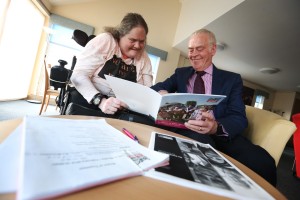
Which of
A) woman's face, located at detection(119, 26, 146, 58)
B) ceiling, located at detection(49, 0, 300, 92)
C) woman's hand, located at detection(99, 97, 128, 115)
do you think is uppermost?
ceiling, located at detection(49, 0, 300, 92)

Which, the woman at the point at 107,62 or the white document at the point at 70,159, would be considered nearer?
the white document at the point at 70,159

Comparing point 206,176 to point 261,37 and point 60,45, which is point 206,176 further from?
point 60,45

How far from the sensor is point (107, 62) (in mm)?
1221

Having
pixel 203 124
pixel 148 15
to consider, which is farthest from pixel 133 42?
pixel 148 15

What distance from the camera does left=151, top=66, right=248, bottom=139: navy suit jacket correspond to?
1048mm

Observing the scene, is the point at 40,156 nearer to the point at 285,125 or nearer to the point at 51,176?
the point at 51,176

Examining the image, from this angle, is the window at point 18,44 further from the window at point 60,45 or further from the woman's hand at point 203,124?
the woman's hand at point 203,124

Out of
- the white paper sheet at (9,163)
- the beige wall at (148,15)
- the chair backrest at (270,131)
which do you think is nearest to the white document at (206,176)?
the white paper sheet at (9,163)

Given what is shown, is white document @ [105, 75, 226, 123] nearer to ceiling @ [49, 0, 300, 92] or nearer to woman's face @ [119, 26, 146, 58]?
woman's face @ [119, 26, 146, 58]

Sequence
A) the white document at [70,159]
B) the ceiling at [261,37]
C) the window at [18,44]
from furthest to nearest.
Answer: the window at [18,44] < the ceiling at [261,37] < the white document at [70,159]

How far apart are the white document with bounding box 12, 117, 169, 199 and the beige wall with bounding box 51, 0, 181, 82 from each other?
5081 millimetres

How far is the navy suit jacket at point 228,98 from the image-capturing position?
1048 mm

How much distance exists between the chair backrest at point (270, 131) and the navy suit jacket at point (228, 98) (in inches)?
7.0

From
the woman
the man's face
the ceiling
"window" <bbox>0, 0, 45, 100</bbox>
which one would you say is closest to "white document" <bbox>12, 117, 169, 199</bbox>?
the woman
